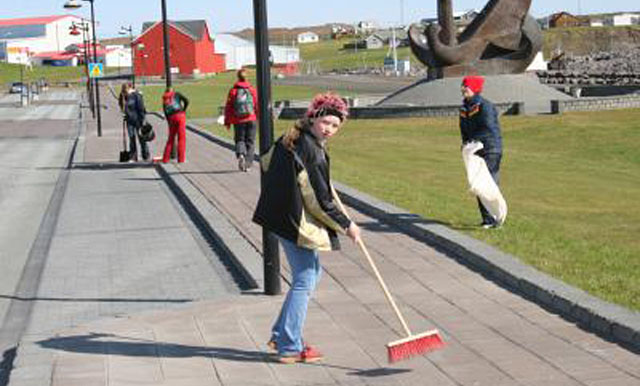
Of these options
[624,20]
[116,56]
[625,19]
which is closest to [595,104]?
[116,56]

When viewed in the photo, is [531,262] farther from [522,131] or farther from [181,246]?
[522,131]

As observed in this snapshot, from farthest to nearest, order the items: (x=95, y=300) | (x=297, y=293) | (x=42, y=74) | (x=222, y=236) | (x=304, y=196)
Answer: (x=42, y=74)
(x=222, y=236)
(x=95, y=300)
(x=297, y=293)
(x=304, y=196)

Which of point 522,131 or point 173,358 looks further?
point 522,131

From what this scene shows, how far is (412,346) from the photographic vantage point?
21.9 ft

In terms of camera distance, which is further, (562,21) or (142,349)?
(562,21)

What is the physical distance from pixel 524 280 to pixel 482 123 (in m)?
3.48

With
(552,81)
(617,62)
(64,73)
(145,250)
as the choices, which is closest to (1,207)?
(145,250)

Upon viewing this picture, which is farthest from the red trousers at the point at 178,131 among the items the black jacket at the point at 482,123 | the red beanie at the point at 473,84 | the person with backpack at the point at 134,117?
the red beanie at the point at 473,84

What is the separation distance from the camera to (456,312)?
8.05m

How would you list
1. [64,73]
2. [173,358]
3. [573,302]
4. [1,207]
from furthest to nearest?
[64,73]
[1,207]
[573,302]
[173,358]

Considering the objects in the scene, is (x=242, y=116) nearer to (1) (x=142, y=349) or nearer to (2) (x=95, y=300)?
(2) (x=95, y=300)

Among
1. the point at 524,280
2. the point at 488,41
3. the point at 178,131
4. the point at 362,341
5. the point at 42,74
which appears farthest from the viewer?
the point at 42,74

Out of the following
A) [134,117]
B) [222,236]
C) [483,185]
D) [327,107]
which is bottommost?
[222,236]

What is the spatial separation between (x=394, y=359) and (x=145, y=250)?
6.18 metres
